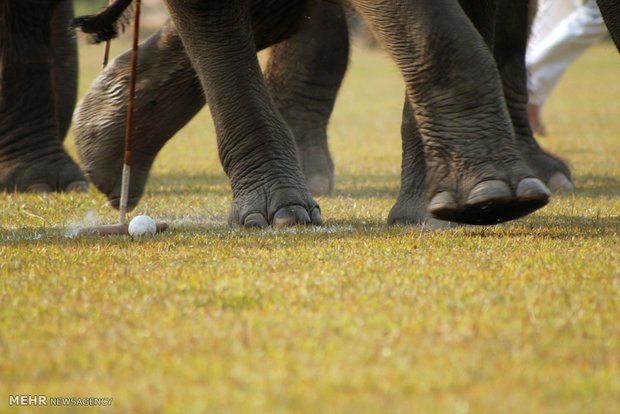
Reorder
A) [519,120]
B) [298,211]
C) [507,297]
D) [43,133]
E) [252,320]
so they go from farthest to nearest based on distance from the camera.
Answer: [43,133]
[519,120]
[298,211]
[507,297]
[252,320]

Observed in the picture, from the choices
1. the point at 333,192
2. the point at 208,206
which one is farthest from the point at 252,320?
the point at 333,192

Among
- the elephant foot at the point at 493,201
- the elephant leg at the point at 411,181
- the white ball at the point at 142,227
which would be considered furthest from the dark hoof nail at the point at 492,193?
the white ball at the point at 142,227

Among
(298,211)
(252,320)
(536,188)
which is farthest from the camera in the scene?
(298,211)

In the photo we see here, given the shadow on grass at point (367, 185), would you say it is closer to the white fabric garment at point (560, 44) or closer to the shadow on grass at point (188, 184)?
the shadow on grass at point (188, 184)

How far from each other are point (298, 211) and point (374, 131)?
6.79 meters

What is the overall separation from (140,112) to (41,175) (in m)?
1.23

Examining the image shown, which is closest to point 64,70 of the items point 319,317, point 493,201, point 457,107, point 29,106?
point 29,106

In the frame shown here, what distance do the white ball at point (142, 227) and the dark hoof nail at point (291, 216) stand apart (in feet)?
1.63

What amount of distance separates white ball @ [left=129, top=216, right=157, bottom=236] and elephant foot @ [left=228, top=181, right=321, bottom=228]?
41cm

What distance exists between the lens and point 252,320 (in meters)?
2.15

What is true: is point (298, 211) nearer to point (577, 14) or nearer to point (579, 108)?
point (577, 14)

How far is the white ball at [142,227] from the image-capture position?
3.57 metres

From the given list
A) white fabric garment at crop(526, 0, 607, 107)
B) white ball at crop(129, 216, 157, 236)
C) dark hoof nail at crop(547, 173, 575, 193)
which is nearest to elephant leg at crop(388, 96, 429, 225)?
white ball at crop(129, 216, 157, 236)

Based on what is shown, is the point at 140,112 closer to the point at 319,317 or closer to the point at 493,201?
the point at 493,201
